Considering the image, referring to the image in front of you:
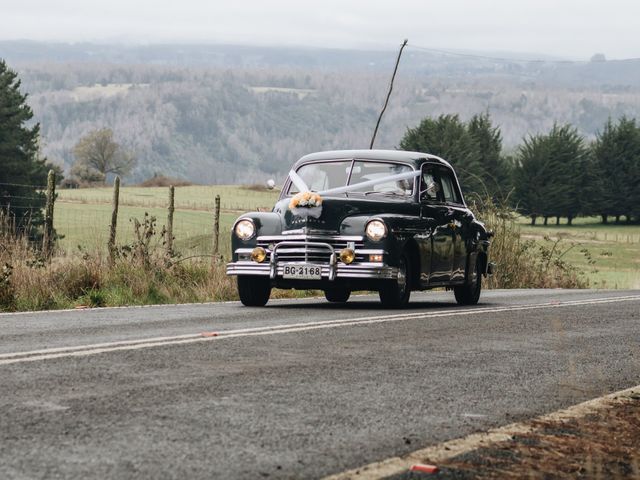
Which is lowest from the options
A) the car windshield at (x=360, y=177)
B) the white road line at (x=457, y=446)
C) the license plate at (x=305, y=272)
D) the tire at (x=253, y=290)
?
the tire at (x=253, y=290)

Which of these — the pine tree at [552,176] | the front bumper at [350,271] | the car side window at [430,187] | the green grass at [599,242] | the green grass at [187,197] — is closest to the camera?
the front bumper at [350,271]

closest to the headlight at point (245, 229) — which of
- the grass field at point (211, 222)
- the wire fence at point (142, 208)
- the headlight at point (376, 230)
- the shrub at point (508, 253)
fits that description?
the headlight at point (376, 230)

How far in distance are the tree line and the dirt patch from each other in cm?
11027

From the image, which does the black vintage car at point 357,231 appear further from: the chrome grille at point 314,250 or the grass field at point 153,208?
the grass field at point 153,208

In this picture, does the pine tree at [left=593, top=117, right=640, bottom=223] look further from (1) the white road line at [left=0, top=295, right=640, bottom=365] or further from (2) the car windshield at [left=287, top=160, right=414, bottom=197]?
(1) the white road line at [left=0, top=295, right=640, bottom=365]

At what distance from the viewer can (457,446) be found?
6.26 m

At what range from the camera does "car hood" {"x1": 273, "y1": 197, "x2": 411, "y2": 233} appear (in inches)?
598

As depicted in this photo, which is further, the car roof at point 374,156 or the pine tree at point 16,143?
the pine tree at point 16,143

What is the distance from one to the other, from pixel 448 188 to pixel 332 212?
2780 mm

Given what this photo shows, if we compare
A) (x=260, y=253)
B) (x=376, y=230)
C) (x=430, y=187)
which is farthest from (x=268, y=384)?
(x=430, y=187)

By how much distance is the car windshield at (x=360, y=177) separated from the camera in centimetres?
1627

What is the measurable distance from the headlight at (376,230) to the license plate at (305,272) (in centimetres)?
70

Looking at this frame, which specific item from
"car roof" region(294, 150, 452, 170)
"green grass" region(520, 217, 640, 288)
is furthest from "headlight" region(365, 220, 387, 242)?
"green grass" region(520, 217, 640, 288)

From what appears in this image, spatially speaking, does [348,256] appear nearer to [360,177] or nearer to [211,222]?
[360,177]
